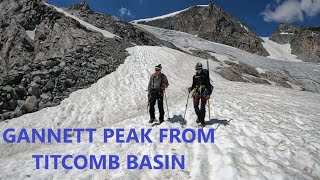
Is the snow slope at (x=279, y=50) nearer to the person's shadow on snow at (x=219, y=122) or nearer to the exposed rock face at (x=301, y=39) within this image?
the exposed rock face at (x=301, y=39)

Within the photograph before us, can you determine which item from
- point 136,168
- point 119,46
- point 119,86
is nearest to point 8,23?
point 119,46

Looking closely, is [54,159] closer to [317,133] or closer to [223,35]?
[317,133]

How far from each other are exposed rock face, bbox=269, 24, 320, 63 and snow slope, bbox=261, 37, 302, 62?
243cm

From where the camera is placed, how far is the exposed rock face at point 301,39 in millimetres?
135738

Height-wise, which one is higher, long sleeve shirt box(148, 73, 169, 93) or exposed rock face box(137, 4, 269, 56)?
exposed rock face box(137, 4, 269, 56)

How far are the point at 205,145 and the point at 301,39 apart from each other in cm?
15290

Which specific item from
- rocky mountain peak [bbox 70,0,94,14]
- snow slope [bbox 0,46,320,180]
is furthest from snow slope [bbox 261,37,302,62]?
snow slope [bbox 0,46,320,180]

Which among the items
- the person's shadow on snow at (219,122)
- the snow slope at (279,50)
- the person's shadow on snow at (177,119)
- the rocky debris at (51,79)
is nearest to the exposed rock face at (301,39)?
the snow slope at (279,50)

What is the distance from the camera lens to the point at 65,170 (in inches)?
324

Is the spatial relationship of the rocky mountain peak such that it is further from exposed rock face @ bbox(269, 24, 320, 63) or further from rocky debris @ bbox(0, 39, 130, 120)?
exposed rock face @ bbox(269, 24, 320, 63)

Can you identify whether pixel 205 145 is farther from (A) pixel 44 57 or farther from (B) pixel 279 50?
(B) pixel 279 50

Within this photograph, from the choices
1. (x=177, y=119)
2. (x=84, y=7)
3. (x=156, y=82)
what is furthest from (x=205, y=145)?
(x=84, y=7)

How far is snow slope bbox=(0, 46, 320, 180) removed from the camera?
782cm

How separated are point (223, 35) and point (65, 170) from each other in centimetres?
13516
